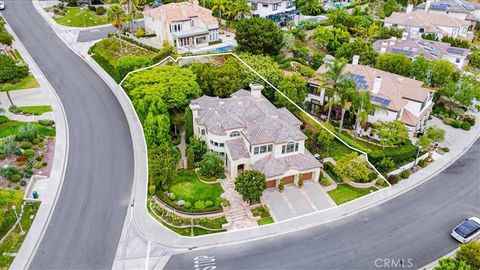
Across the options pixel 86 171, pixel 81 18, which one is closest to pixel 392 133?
pixel 86 171

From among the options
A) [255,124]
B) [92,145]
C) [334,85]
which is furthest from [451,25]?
[92,145]

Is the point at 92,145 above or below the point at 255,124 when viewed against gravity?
below

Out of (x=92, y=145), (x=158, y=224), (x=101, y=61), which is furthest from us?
(x=101, y=61)

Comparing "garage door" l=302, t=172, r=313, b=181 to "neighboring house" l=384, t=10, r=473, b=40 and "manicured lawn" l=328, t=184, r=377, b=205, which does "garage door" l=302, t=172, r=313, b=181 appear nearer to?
"manicured lawn" l=328, t=184, r=377, b=205

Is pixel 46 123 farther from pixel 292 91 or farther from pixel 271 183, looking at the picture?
pixel 292 91

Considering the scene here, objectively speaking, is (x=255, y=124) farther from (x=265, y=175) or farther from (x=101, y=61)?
(x=101, y=61)

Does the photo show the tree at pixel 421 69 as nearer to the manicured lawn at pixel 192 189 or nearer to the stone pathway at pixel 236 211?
the stone pathway at pixel 236 211

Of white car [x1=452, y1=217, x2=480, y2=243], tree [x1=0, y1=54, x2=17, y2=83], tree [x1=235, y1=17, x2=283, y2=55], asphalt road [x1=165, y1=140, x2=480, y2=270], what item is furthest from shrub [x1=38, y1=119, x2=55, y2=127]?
white car [x1=452, y1=217, x2=480, y2=243]
